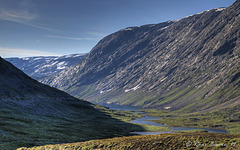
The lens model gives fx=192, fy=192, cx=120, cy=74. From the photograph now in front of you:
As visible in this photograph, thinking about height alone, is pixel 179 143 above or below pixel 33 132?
above

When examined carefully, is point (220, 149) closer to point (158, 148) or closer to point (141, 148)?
point (158, 148)

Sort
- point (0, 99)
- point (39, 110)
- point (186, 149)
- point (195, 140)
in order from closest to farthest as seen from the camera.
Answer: point (186, 149), point (195, 140), point (0, 99), point (39, 110)

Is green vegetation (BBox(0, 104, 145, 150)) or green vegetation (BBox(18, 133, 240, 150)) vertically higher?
green vegetation (BBox(18, 133, 240, 150))

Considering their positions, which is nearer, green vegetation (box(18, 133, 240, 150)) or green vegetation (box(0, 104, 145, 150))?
green vegetation (box(18, 133, 240, 150))

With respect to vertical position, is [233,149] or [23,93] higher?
[23,93]

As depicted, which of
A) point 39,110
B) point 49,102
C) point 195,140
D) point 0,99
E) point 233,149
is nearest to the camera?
point 233,149

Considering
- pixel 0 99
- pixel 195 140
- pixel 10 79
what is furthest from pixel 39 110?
pixel 195 140

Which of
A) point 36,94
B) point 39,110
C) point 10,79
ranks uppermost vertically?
point 10,79

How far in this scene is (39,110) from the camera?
536ft

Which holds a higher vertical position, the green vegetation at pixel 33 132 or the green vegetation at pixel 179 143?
the green vegetation at pixel 179 143

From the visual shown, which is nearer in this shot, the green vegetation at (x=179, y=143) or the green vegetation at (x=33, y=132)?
the green vegetation at (x=179, y=143)

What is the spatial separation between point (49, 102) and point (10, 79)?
4456 cm

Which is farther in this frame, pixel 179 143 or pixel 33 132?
pixel 33 132

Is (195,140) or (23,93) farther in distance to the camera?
(23,93)
